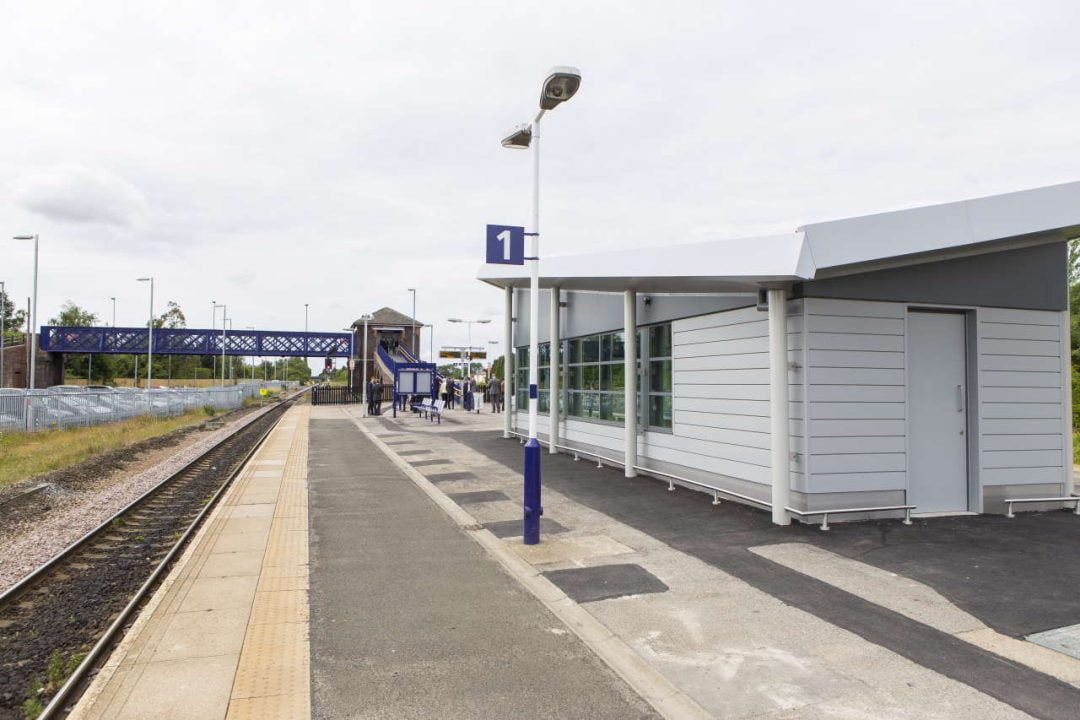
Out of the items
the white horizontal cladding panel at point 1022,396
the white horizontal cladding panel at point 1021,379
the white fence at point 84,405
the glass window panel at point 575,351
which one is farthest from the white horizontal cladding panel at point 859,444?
the white fence at point 84,405

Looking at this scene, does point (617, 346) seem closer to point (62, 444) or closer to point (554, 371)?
point (554, 371)

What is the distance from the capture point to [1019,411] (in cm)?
936

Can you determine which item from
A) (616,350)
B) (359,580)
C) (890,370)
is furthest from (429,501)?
(890,370)

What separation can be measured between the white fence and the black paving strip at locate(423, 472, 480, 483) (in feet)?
54.0

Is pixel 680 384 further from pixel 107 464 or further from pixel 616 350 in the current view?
pixel 107 464

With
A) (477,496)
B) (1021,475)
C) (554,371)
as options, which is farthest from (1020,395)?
(554,371)

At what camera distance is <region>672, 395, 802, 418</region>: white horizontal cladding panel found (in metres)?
8.52

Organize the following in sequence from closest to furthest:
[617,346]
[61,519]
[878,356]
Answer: [878,356]
[61,519]
[617,346]

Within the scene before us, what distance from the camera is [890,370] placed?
8.66 metres

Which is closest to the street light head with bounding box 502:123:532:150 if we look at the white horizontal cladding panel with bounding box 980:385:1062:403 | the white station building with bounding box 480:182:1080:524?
the white station building with bounding box 480:182:1080:524

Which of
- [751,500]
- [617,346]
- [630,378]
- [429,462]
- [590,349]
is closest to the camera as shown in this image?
[751,500]

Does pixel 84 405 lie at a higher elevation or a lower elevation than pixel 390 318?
lower

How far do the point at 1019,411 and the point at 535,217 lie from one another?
7071mm

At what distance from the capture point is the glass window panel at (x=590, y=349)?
14684 millimetres
